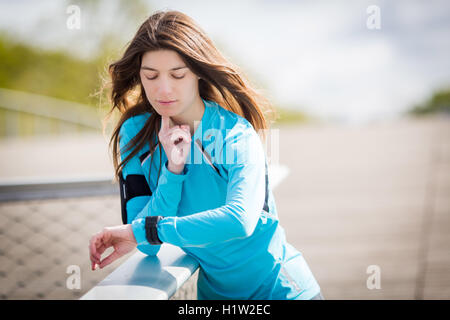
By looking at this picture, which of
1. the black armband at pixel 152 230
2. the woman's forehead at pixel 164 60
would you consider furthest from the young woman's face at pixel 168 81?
the black armband at pixel 152 230

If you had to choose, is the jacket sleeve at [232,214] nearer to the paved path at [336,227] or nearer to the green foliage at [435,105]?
the paved path at [336,227]

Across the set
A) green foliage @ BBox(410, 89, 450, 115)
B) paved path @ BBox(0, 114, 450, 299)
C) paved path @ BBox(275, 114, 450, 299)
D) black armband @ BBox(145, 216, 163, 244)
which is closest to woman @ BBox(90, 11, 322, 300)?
black armband @ BBox(145, 216, 163, 244)

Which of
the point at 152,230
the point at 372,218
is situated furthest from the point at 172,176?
the point at 372,218

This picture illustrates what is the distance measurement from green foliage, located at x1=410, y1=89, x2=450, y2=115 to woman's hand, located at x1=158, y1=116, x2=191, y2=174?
26675 mm

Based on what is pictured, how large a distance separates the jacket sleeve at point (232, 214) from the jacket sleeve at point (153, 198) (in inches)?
4.1

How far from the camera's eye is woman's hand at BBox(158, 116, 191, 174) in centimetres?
129

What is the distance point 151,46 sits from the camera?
1284 millimetres

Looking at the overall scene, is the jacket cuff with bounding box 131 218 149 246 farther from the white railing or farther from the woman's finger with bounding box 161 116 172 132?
the woman's finger with bounding box 161 116 172 132

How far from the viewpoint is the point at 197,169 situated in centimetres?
133

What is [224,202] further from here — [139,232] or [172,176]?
[139,232]

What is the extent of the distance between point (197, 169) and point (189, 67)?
0.30 metres

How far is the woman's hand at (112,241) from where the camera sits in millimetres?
1213

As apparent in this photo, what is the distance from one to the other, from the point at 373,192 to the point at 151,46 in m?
5.33
